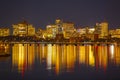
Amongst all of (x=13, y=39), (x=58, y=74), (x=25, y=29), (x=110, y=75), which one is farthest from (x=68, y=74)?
(x=25, y=29)

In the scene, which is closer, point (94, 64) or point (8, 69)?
point (8, 69)

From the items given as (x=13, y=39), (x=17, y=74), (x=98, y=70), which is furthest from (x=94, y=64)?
(x=13, y=39)

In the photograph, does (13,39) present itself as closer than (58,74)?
No

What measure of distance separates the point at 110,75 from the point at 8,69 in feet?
31.8

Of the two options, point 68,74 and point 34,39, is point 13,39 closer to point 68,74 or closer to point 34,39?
point 34,39

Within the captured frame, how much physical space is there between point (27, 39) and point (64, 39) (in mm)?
13057

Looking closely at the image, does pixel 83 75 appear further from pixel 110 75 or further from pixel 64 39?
pixel 64 39

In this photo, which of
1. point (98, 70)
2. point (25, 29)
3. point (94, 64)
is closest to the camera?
point (98, 70)

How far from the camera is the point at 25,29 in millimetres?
155375

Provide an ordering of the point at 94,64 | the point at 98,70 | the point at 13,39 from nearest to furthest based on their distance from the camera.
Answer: the point at 98,70 → the point at 94,64 → the point at 13,39

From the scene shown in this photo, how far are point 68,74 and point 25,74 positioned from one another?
12.0ft

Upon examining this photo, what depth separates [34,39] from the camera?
14200 centimetres

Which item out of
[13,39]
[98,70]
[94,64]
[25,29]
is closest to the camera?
[98,70]

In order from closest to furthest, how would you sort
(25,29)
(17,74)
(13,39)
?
(17,74)
(13,39)
(25,29)
